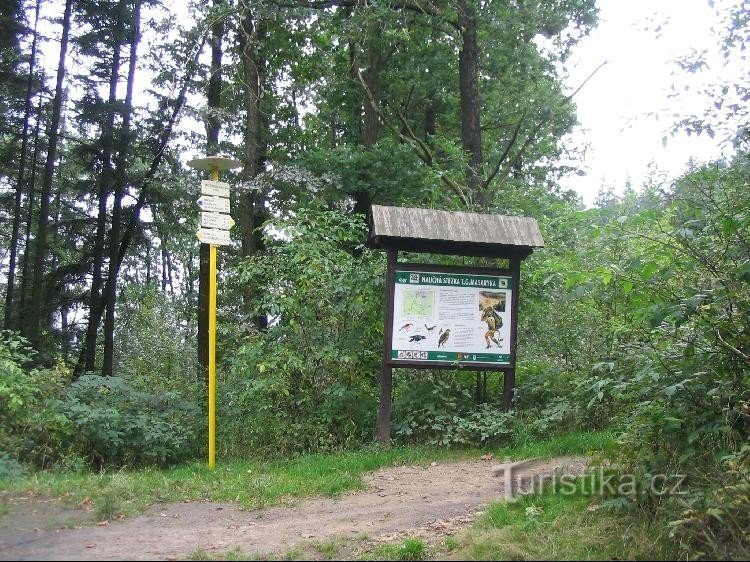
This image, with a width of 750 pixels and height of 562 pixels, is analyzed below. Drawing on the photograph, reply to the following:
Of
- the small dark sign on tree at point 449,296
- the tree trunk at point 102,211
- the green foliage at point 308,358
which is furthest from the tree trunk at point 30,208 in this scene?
the small dark sign on tree at point 449,296

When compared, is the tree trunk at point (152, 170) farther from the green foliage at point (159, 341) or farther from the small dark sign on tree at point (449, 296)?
the small dark sign on tree at point (449, 296)

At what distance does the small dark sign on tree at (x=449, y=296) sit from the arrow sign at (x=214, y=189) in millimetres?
2062

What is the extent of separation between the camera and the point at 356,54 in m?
16.7

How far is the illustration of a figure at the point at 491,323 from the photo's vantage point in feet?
30.2

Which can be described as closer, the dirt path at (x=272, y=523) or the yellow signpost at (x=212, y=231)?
the dirt path at (x=272, y=523)

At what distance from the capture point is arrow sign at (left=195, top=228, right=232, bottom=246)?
847cm

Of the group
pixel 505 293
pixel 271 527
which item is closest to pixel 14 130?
pixel 505 293

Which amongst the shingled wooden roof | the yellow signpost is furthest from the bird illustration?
the yellow signpost

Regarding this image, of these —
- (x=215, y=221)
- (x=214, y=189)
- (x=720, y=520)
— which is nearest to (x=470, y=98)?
(x=214, y=189)

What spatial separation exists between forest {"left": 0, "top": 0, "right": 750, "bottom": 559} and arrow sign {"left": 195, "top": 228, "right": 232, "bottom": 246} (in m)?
1.47

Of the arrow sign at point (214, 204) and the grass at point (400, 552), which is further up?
the arrow sign at point (214, 204)

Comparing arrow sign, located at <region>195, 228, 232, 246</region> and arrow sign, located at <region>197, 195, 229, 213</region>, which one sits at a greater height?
arrow sign, located at <region>197, 195, 229, 213</region>

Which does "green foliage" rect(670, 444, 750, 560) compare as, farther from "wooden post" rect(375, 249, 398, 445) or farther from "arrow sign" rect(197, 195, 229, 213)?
"arrow sign" rect(197, 195, 229, 213)

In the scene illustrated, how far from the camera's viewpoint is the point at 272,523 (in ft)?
18.6
